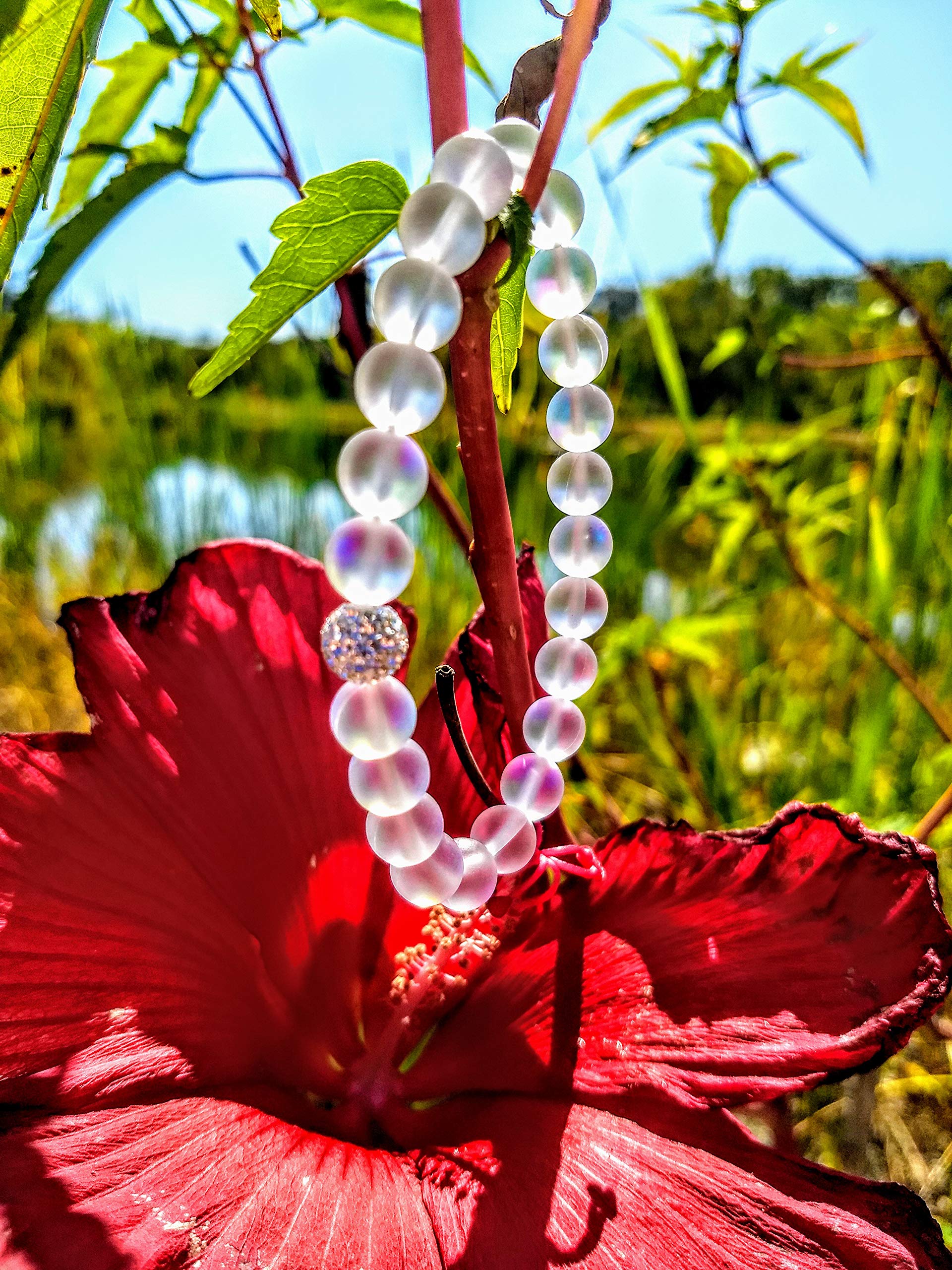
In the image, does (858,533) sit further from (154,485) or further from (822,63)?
(154,485)

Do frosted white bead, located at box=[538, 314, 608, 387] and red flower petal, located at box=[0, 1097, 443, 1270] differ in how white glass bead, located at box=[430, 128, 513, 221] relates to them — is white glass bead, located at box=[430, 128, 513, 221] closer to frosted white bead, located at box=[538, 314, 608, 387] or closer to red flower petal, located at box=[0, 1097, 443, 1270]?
frosted white bead, located at box=[538, 314, 608, 387]

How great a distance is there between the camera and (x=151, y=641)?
0.27 metres

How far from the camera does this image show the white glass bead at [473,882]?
0.74 ft

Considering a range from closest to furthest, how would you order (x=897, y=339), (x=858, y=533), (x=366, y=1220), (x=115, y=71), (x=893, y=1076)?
(x=366, y=1220) < (x=115, y=71) < (x=893, y=1076) < (x=858, y=533) < (x=897, y=339)

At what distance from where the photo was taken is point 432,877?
213mm

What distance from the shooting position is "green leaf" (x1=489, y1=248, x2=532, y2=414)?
22 cm

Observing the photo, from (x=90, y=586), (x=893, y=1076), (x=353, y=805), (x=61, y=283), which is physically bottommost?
(x=893, y=1076)

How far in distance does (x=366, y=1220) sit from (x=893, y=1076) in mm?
386

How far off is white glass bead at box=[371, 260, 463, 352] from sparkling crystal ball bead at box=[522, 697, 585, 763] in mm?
97

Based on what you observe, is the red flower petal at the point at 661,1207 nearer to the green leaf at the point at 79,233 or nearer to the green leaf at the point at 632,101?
the green leaf at the point at 79,233

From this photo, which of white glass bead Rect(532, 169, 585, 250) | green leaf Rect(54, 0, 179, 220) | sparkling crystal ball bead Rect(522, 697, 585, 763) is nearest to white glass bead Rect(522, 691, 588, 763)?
sparkling crystal ball bead Rect(522, 697, 585, 763)

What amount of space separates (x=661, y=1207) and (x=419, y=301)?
18 cm

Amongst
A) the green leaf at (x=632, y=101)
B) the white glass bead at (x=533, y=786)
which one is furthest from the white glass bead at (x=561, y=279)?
the green leaf at (x=632, y=101)

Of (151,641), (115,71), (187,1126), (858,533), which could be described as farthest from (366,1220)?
(858,533)
